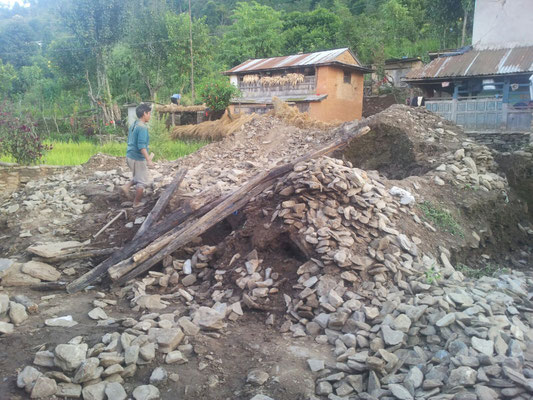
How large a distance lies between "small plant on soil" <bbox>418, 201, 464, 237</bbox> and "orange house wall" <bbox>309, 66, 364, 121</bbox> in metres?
14.4

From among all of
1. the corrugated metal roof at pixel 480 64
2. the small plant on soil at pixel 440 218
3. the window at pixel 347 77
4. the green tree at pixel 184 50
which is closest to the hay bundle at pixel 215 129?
the small plant on soil at pixel 440 218

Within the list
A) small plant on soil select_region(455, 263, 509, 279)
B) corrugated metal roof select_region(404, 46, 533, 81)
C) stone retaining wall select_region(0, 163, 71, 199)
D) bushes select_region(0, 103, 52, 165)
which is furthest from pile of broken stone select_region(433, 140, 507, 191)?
bushes select_region(0, 103, 52, 165)

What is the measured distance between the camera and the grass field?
1013cm

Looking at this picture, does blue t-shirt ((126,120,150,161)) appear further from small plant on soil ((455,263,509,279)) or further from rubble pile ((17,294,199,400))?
small plant on soil ((455,263,509,279))

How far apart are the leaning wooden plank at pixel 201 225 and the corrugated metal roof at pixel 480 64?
11317 mm

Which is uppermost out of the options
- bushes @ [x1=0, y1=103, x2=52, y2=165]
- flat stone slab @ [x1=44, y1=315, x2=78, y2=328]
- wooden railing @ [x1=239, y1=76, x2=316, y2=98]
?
wooden railing @ [x1=239, y1=76, x2=316, y2=98]

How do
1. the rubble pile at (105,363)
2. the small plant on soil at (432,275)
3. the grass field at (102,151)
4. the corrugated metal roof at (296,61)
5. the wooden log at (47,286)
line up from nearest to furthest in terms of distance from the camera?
the rubble pile at (105,363)
the small plant on soil at (432,275)
the wooden log at (47,286)
the grass field at (102,151)
the corrugated metal roof at (296,61)

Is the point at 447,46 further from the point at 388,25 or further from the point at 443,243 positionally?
the point at 443,243

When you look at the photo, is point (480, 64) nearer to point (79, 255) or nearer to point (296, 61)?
point (296, 61)

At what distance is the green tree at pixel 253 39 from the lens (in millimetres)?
31531

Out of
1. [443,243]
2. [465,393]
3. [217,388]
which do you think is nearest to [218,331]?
[217,388]

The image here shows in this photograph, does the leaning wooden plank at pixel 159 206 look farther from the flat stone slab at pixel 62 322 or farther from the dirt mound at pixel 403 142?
the dirt mound at pixel 403 142

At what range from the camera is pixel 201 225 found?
211 inches

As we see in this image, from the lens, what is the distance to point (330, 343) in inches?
152
